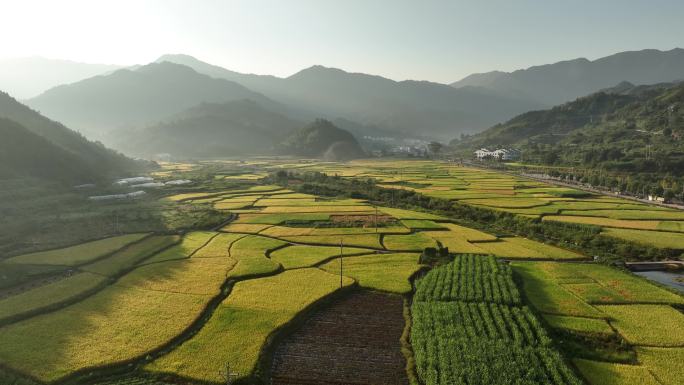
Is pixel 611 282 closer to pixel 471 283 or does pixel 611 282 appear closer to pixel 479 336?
pixel 471 283

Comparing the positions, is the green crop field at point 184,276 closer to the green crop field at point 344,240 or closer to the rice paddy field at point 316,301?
the rice paddy field at point 316,301

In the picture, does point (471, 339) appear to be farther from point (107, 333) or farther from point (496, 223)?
point (496, 223)

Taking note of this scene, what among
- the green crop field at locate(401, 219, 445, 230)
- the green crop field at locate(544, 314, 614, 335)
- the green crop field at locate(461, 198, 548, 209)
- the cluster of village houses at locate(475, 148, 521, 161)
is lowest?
the green crop field at locate(544, 314, 614, 335)

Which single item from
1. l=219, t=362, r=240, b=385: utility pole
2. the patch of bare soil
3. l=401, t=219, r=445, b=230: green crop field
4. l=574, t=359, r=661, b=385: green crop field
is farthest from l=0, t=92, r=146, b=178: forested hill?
l=574, t=359, r=661, b=385: green crop field

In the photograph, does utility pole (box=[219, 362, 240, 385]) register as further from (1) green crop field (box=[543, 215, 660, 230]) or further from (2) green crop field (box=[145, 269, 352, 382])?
(1) green crop field (box=[543, 215, 660, 230])

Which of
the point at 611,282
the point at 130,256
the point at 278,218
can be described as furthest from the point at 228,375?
the point at 278,218

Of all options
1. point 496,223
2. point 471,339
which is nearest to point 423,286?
point 471,339

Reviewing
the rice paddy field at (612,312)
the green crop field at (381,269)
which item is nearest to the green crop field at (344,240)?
the green crop field at (381,269)
